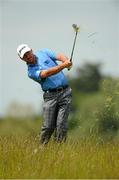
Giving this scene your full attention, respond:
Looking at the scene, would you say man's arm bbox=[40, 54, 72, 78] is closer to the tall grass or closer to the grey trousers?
the grey trousers

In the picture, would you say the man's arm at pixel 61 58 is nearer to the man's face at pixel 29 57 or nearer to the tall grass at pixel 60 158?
the man's face at pixel 29 57

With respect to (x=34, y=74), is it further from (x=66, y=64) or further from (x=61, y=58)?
(x=66, y=64)

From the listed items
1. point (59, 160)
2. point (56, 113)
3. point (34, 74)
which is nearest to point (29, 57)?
point (34, 74)

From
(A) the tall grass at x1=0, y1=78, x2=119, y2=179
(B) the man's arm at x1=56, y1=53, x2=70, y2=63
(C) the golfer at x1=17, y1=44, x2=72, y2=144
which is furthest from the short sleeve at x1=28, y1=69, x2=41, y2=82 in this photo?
(A) the tall grass at x1=0, y1=78, x2=119, y2=179

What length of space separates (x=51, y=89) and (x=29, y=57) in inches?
24.4

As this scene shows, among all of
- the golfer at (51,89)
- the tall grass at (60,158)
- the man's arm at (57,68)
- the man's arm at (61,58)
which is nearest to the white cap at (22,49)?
the golfer at (51,89)

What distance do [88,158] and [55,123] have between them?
1.96 meters

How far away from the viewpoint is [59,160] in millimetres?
12281

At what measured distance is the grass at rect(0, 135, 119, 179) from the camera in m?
12.0

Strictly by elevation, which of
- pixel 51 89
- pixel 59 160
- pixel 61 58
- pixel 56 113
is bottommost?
pixel 59 160

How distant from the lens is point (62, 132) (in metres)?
14.1

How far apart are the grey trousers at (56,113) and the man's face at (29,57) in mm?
583

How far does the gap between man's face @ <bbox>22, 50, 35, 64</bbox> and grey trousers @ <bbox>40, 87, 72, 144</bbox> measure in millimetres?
583

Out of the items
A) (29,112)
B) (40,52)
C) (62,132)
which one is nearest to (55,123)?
(62,132)
